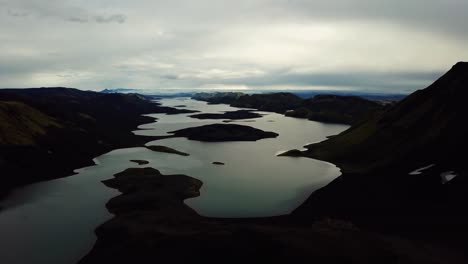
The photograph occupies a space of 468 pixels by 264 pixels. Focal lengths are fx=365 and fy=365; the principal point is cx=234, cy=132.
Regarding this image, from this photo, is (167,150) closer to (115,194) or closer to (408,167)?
(115,194)

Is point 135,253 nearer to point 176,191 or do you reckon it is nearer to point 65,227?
point 65,227

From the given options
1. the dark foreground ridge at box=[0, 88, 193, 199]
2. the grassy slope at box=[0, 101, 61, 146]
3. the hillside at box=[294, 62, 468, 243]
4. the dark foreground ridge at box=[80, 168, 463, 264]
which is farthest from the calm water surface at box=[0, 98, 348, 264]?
the grassy slope at box=[0, 101, 61, 146]

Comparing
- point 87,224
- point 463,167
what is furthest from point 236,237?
point 463,167

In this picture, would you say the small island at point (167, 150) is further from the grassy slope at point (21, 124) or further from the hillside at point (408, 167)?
the hillside at point (408, 167)

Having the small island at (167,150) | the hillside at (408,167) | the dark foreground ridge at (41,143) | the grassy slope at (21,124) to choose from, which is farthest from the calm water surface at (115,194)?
the grassy slope at (21,124)

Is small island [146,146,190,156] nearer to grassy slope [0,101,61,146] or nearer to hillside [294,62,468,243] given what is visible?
grassy slope [0,101,61,146]
